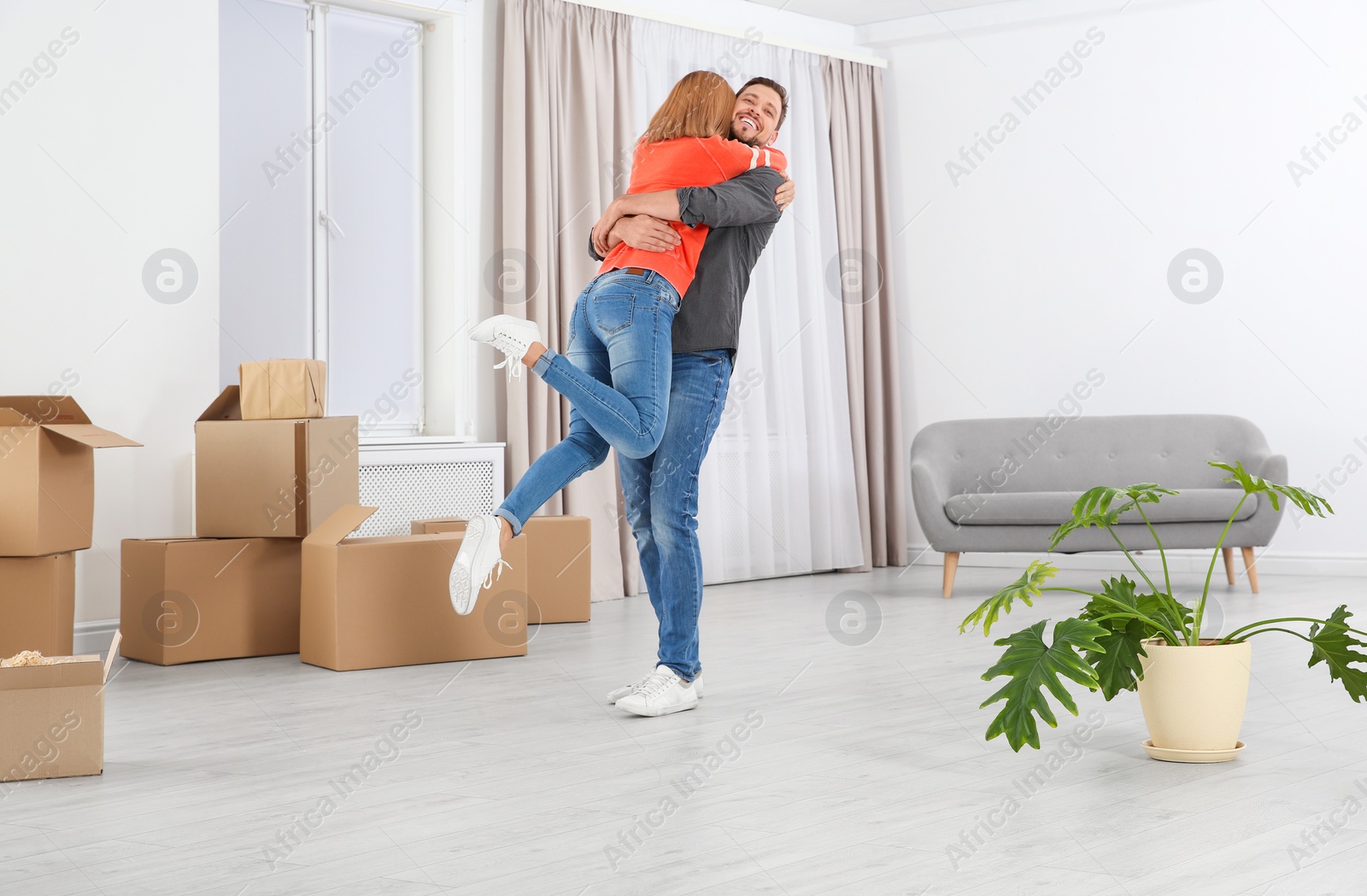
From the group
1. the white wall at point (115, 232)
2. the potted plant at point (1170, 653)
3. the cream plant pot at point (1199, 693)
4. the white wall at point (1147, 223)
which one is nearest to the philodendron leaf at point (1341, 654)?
the potted plant at point (1170, 653)

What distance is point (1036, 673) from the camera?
1929mm

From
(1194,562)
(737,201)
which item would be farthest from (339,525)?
(1194,562)

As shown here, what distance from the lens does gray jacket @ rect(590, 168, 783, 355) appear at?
2.47m

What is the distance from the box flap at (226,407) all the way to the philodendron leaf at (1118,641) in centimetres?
243

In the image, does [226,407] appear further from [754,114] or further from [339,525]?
[754,114]

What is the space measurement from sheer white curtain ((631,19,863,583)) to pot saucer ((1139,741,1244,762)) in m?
3.27

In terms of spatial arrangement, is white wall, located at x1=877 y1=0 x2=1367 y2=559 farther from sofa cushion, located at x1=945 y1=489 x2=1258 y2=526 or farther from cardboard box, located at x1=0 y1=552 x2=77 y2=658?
cardboard box, located at x1=0 y1=552 x2=77 y2=658

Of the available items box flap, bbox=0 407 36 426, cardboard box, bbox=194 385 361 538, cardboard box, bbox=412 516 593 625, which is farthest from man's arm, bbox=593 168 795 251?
cardboard box, bbox=412 516 593 625

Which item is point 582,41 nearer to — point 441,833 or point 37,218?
point 37,218

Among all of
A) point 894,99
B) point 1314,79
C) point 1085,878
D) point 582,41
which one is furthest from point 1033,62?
point 1085,878

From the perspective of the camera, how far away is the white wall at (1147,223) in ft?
17.4

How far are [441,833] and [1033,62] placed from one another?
5.20 meters

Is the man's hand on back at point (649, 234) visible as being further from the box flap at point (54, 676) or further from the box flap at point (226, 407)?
the box flap at point (226, 407)

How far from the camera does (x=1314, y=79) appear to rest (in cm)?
532
